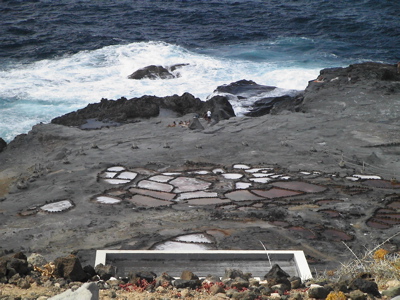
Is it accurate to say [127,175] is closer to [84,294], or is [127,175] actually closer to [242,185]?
[242,185]

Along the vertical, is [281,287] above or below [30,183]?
above

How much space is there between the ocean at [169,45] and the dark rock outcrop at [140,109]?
2173 mm

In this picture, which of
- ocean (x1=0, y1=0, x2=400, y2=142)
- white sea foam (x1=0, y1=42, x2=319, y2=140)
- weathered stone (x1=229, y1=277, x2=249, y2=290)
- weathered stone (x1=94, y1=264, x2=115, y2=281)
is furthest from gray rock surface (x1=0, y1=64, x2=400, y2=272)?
ocean (x1=0, y1=0, x2=400, y2=142)

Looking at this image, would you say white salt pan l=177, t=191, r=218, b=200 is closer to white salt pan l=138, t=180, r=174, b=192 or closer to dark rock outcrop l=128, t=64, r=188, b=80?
white salt pan l=138, t=180, r=174, b=192

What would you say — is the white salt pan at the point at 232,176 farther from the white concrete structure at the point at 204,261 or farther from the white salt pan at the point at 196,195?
the white concrete structure at the point at 204,261

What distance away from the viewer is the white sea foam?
27391 millimetres

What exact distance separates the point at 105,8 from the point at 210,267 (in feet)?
135

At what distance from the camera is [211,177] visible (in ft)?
50.8

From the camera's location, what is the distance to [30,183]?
15547 millimetres

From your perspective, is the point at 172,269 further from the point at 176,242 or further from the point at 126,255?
the point at 176,242

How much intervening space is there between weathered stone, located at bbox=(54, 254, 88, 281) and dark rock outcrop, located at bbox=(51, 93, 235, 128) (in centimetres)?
1407

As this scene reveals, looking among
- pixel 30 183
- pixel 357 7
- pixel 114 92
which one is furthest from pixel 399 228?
pixel 357 7

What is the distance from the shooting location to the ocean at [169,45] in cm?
2966

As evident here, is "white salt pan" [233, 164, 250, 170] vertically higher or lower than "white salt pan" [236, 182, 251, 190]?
lower
